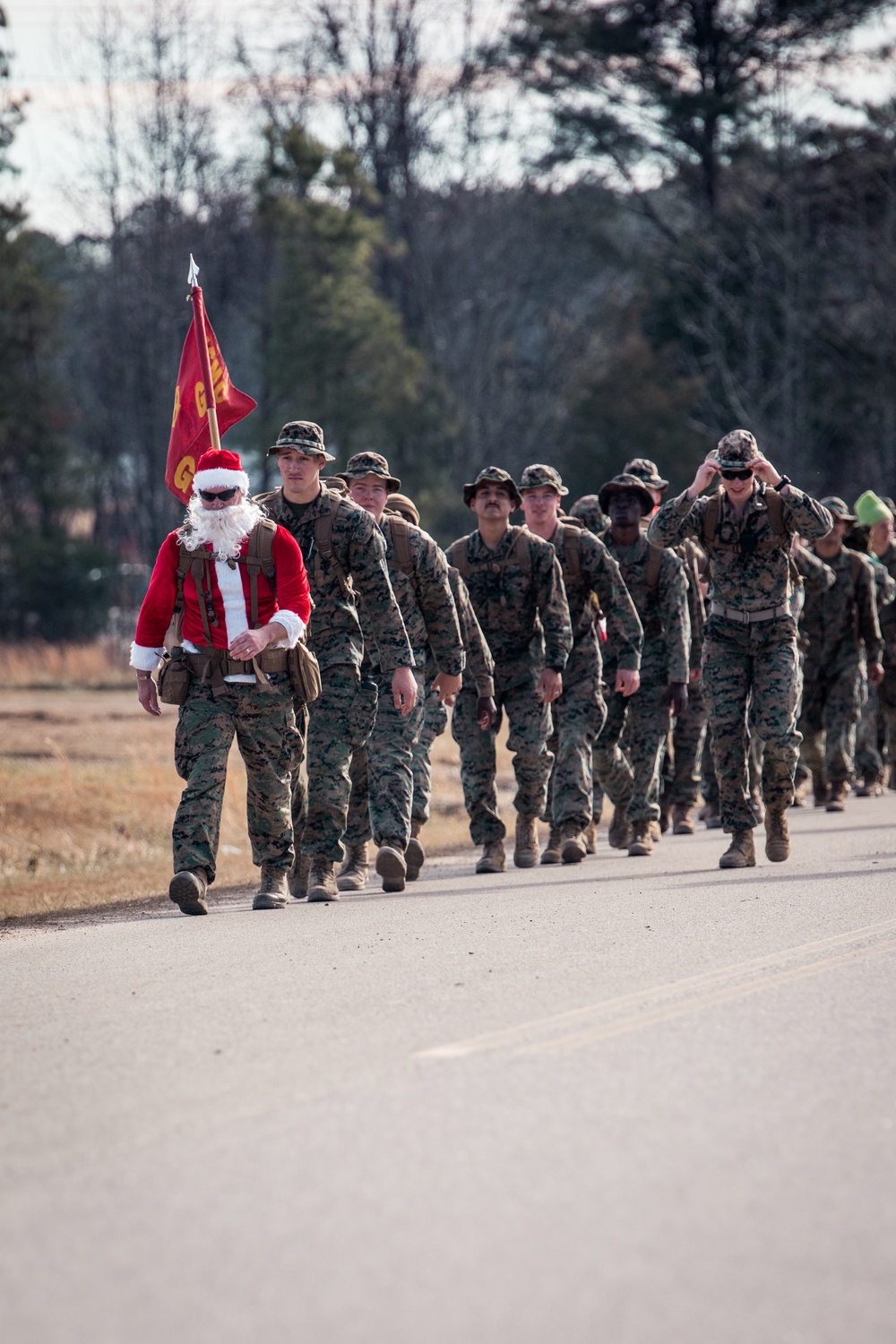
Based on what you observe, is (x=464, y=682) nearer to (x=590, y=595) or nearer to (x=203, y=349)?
(x=590, y=595)

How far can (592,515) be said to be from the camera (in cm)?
1345

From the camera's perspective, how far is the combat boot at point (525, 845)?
11.9 meters

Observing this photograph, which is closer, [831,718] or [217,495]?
[217,495]

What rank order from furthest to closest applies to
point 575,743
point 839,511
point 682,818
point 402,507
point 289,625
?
point 839,511
point 682,818
point 575,743
point 402,507
point 289,625

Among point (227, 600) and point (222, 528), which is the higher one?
point (222, 528)

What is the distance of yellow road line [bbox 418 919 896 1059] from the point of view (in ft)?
19.6

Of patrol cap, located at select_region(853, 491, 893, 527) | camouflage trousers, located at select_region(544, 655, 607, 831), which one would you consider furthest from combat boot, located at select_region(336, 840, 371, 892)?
patrol cap, located at select_region(853, 491, 893, 527)

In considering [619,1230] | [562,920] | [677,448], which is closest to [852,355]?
[677,448]

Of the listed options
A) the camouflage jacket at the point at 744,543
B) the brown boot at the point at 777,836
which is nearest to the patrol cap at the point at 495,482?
the camouflage jacket at the point at 744,543

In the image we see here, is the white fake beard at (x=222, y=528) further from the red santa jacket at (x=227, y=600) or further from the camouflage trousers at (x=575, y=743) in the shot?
the camouflage trousers at (x=575, y=743)

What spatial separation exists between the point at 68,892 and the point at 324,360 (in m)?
28.3

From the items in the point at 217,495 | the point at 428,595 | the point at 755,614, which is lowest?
the point at 755,614

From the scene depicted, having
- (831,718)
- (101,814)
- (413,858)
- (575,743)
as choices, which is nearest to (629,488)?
(575,743)

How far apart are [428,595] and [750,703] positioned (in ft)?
6.22
